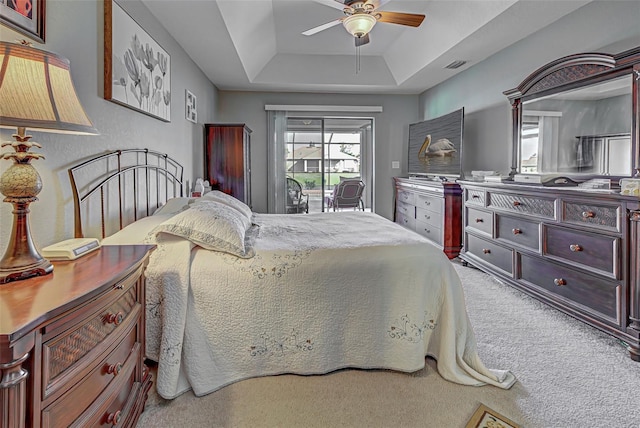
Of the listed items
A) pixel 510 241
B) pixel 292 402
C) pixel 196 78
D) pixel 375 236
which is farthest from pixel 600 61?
pixel 196 78

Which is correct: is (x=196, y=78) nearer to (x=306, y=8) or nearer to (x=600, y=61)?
(x=306, y=8)

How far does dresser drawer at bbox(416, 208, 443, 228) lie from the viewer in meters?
4.58

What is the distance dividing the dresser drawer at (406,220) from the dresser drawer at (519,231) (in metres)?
2.11

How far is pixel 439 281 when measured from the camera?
6.40 ft

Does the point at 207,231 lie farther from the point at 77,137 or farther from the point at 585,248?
the point at 585,248

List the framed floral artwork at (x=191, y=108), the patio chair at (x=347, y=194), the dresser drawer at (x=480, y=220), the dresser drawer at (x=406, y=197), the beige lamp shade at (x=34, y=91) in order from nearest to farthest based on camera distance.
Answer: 1. the beige lamp shade at (x=34, y=91)
2. the dresser drawer at (x=480, y=220)
3. the framed floral artwork at (x=191, y=108)
4. the dresser drawer at (x=406, y=197)
5. the patio chair at (x=347, y=194)

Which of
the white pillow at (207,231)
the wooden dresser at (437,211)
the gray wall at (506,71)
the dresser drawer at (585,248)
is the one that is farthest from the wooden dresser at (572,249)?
the white pillow at (207,231)

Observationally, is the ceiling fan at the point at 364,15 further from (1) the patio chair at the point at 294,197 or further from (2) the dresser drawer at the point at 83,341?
(1) the patio chair at the point at 294,197

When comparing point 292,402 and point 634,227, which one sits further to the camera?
point 634,227

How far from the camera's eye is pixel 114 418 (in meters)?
1.22

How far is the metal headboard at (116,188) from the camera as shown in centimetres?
186

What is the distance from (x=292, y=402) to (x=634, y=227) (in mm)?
2212

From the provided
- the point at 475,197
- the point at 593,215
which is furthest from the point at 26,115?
the point at 475,197

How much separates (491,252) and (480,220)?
365 mm
